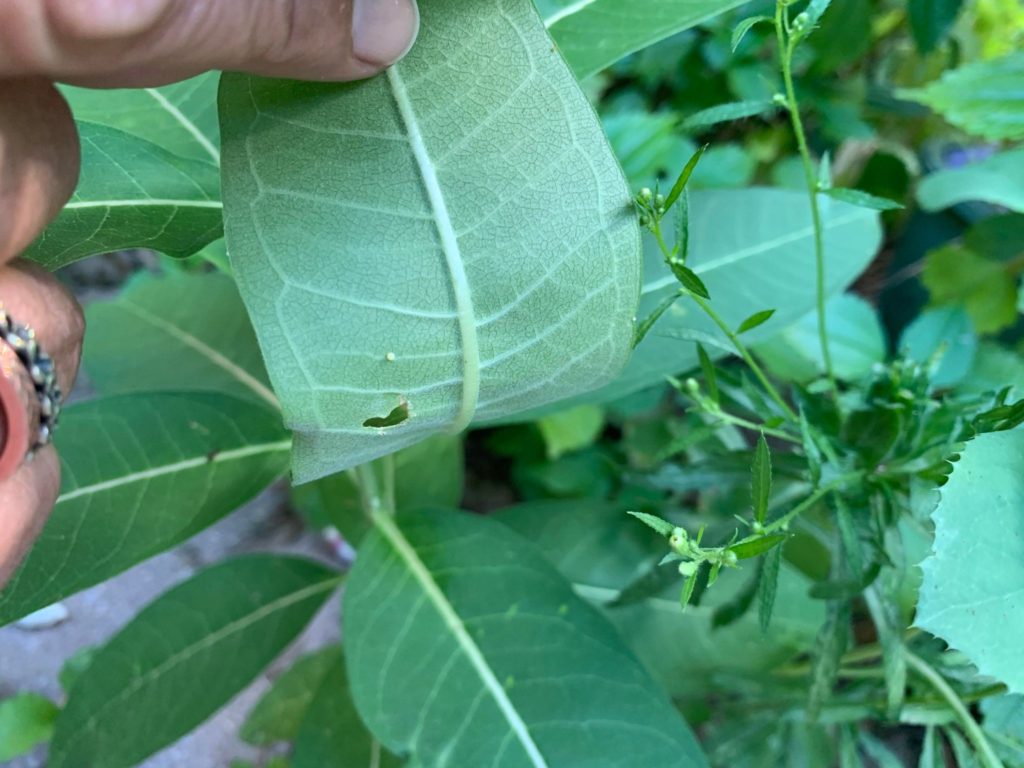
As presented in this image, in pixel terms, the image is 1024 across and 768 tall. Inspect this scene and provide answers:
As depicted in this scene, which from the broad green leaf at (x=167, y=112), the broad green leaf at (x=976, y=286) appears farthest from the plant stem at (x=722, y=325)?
the broad green leaf at (x=976, y=286)

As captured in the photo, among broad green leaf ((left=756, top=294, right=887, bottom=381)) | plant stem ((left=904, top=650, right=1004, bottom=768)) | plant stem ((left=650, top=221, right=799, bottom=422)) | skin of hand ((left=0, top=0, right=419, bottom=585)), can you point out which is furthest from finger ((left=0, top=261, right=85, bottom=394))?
broad green leaf ((left=756, top=294, right=887, bottom=381))

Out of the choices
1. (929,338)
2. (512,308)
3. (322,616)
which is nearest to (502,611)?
(512,308)

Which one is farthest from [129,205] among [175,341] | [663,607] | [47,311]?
[663,607]

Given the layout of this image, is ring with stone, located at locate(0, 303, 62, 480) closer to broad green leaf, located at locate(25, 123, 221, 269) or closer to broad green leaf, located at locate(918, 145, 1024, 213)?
broad green leaf, located at locate(25, 123, 221, 269)

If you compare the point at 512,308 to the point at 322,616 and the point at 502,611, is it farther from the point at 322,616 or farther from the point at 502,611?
the point at 322,616

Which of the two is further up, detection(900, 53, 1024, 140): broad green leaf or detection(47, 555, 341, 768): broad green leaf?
detection(900, 53, 1024, 140): broad green leaf

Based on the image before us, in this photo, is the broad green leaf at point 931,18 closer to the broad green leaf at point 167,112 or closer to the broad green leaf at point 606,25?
the broad green leaf at point 606,25

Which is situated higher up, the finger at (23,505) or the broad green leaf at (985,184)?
the finger at (23,505)

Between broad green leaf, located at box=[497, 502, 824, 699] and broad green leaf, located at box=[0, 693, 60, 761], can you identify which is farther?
broad green leaf, located at box=[0, 693, 60, 761]
